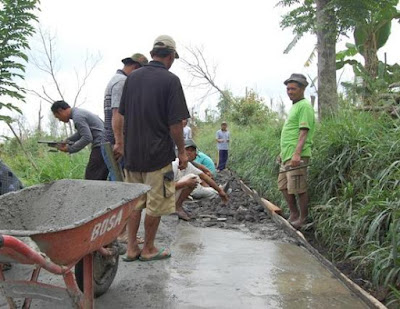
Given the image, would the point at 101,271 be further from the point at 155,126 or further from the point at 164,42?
the point at 164,42

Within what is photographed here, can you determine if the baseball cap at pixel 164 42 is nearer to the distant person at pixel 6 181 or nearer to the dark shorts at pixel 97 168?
the dark shorts at pixel 97 168

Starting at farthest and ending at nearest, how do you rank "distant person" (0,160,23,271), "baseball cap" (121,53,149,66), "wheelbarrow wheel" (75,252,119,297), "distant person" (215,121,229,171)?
"distant person" (215,121,229,171), "baseball cap" (121,53,149,66), "distant person" (0,160,23,271), "wheelbarrow wheel" (75,252,119,297)

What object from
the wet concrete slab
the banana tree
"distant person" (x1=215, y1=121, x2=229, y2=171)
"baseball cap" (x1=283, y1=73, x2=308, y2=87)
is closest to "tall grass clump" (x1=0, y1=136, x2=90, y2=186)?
the wet concrete slab

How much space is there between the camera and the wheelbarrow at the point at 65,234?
2361 mm

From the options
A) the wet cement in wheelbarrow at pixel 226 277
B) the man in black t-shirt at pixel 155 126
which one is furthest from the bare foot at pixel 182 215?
the man in black t-shirt at pixel 155 126

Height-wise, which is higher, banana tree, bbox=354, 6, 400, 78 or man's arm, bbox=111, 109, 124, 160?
banana tree, bbox=354, 6, 400, 78

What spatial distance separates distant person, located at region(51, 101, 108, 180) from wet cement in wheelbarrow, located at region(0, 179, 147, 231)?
1.39m

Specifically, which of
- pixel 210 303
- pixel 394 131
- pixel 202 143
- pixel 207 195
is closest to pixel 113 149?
pixel 210 303

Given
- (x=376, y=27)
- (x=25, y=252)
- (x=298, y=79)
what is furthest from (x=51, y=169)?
(x=376, y=27)

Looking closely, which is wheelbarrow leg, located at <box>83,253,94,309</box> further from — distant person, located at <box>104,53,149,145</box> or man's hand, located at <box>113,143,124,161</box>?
distant person, located at <box>104,53,149,145</box>

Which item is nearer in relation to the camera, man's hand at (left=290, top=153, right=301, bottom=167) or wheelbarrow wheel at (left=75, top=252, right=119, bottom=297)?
wheelbarrow wheel at (left=75, top=252, right=119, bottom=297)

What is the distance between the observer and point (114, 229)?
3.03 m

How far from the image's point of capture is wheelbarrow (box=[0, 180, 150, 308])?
2361 mm

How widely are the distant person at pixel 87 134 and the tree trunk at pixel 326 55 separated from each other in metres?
5.23
